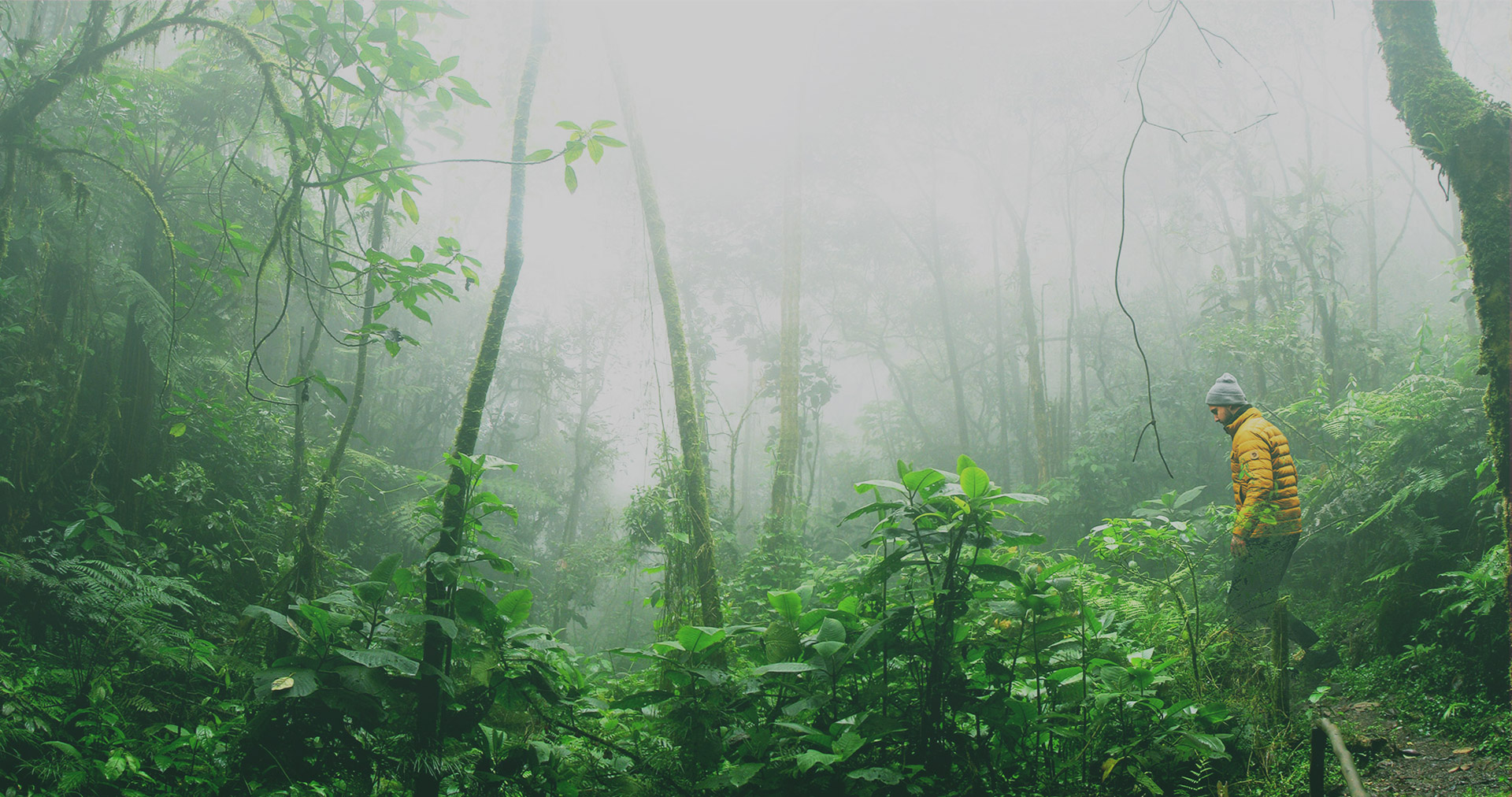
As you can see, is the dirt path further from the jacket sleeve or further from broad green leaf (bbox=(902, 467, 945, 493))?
broad green leaf (bbox=(902, 467, 945, 493))

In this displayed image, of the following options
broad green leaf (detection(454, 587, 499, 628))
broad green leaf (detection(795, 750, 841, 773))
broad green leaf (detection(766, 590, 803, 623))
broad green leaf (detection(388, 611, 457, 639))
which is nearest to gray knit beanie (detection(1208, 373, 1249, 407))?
broad green leaf (detection(766, 590, 803, 623))

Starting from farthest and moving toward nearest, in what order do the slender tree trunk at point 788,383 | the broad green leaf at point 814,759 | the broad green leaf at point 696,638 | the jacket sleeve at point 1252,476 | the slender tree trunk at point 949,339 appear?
the slender tree trunk at point 949,339
the slender tree trunk at point 788,383
the jacket sleeve at point 1252,476
the broad green leaf at point 696,638
the broad green leaf at point 814,759

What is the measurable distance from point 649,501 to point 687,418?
0.85 meters

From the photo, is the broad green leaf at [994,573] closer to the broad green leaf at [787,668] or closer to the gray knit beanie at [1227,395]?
the broad green leaf at [787,668]

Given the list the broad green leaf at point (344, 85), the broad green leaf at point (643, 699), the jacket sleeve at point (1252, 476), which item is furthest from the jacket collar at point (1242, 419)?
the broad green leaf at point (344, 85)

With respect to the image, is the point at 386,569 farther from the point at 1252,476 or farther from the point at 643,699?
the point at 1252,476

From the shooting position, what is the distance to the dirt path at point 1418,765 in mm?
2480

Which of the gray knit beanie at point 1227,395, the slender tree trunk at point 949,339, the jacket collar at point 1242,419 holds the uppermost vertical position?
the slender tree trunk at point 949,339

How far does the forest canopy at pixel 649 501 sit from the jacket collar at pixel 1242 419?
3 cm

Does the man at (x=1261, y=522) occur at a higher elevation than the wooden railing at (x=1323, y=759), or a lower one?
higher

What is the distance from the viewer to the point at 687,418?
461 cm

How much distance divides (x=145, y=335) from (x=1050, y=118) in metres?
14.0

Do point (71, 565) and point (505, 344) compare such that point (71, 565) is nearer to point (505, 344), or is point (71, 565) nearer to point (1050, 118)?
point (505, 344)

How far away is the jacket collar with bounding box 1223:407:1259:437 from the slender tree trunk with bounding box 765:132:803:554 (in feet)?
13.5
